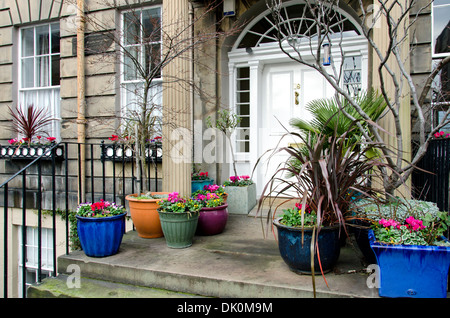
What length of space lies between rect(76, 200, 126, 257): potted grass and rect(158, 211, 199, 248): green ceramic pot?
491 millimetres

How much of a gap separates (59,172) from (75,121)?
3.47ft

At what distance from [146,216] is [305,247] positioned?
6.86ft

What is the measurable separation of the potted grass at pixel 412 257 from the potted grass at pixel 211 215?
203 centimetres

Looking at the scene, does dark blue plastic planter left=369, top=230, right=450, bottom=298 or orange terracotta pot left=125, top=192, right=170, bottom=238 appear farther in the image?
orange terracotta pot left=125, top=192, right=170, bottom=238

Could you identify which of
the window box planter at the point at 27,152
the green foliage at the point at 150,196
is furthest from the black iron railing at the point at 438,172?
Answer: the window box planter at the point at 27,152

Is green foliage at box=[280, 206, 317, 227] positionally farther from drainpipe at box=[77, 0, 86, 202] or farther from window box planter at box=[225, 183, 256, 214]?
drainpipe at box=[77, 0, 86, 202]

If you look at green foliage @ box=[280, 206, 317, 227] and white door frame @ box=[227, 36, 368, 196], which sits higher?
white door frame @ box=[227, 36, 368, 196]

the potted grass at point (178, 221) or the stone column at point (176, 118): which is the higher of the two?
the stone column at point (176, 118)

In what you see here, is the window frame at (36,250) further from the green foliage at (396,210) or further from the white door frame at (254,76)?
the green foliage at (396,210)

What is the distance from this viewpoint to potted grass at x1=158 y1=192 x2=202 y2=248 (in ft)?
12.2

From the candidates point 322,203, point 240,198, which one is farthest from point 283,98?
point 322,203

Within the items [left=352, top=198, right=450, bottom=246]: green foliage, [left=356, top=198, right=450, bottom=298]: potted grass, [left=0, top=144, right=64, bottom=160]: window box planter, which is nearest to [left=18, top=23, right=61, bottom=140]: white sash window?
[left=0, top=144, right=64, bottom=160]: window box planter

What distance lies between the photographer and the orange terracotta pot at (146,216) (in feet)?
13.4
